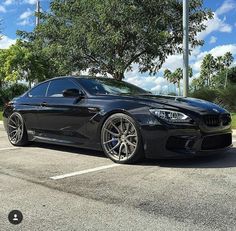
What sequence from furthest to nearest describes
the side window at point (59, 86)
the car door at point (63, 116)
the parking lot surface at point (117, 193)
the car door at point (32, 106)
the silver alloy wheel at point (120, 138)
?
the car door at point (32, 106) → the side window at point (59, 86) → the car door at point (63, 116) → the silver alloy wheel at point (120, 138) → the parking lot surface at point (117, 193)

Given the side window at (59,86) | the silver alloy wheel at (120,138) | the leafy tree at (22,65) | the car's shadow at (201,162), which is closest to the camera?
the car's shadow at (201,162)

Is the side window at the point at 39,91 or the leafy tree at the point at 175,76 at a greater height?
the leafy tree at the point at 175,76

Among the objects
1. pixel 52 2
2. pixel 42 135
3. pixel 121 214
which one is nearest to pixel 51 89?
pixel 42 135

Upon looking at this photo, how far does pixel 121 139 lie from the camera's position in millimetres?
6570

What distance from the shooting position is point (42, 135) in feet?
26.0

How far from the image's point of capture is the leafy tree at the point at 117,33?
17.3 m

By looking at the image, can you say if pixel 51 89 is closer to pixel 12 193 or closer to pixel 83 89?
pixel 83 89

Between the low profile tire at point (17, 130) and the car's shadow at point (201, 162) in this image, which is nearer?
the car's shadow at point (201, 162)

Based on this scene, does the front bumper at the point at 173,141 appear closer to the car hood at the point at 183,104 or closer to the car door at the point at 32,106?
the car hood at the point at 183,104

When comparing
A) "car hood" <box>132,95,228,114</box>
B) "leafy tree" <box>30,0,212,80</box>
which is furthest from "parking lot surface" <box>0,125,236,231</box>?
"leafy tree" <box>30,0,212,80</box>

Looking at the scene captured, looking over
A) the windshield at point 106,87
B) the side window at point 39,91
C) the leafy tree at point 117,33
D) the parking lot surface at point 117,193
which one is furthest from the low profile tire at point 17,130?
the leafy tree at point 117,33

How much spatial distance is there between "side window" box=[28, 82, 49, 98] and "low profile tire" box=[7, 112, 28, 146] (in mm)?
485

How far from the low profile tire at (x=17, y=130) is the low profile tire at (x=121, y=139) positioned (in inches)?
88.5

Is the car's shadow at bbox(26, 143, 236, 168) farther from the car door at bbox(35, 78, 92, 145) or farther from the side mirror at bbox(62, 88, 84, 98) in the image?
the side mirror at bbox(62, 88, 84, 98)
